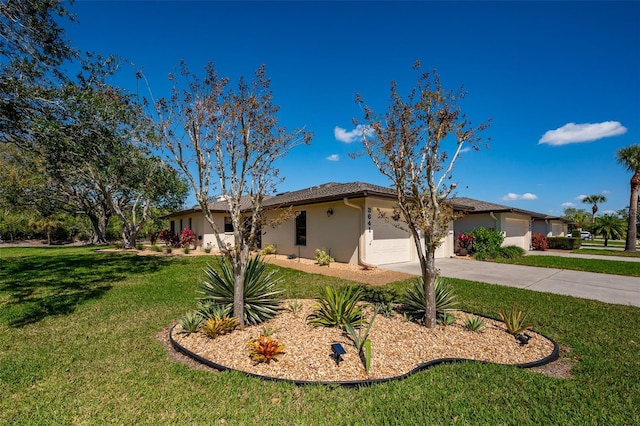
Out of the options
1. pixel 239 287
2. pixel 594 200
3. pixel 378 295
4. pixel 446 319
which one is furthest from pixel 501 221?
pixel 594 200

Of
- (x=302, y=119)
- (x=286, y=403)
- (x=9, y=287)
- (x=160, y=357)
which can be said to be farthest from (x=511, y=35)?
(x=9, y=287)

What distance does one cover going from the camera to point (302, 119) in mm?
5391

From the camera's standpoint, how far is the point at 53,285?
817cm

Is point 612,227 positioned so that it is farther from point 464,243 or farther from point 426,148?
point 426,148

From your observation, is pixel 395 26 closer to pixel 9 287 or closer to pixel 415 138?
pixel 415 138

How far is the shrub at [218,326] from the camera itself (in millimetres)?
4125

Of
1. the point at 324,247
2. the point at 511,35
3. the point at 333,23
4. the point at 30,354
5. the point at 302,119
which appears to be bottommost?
the point at 30,354

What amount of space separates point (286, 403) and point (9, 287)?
9.53m

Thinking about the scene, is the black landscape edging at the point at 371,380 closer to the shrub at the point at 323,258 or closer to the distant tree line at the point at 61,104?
the distant tree line at the point at 61,104

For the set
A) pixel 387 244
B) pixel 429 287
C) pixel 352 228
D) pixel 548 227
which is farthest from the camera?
pixel 548 227

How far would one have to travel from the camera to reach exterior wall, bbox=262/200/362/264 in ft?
38.9

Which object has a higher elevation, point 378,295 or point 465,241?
point 465,241

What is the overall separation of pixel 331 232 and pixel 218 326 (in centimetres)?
881

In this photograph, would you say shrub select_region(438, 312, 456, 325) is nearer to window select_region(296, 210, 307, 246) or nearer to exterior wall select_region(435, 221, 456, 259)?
window select_region(296, 210, 307, 246)
